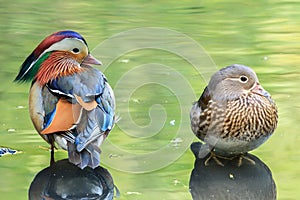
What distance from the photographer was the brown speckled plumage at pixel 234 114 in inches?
169

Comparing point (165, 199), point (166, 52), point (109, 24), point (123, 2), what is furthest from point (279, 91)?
point (123, 2)

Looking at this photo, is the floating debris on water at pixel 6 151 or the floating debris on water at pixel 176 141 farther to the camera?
the floating debris on water at pixel 176 141

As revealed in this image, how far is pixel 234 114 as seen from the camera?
436 centimetres

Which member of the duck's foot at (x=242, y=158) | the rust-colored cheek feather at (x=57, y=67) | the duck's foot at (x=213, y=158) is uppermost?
the rust-colored cheek feather at (x=57, y=67)

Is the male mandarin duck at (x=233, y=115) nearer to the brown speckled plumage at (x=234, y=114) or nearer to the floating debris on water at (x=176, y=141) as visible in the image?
the brown speckled plumage at (x=234, y=114)

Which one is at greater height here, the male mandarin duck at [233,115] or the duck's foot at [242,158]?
the male mandarin duck at [233,115]

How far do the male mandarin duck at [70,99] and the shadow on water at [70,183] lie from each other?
5.6 inches

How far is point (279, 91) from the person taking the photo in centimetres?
540

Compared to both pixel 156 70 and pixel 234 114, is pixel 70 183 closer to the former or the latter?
pixel 234 114

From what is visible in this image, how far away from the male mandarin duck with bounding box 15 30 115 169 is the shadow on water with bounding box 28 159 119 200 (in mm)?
141

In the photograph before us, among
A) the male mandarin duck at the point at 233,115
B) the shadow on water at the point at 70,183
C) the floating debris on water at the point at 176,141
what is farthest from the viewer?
the floating debris on water at the point at 176,141

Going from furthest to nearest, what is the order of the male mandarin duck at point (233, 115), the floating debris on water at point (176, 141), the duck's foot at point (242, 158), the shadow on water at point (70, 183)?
the floating debris on water at point (176, 141), the duck's foot at point (242, 158), the male mandarin duck at point (233, 115), the shadow on water at point (70, 183)

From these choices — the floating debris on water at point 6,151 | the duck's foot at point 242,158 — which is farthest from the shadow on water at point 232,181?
the floating debris on water at point 6,151

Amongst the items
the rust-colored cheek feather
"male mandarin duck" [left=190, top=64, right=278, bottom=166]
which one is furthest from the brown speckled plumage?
the rust-colored cheek feather
